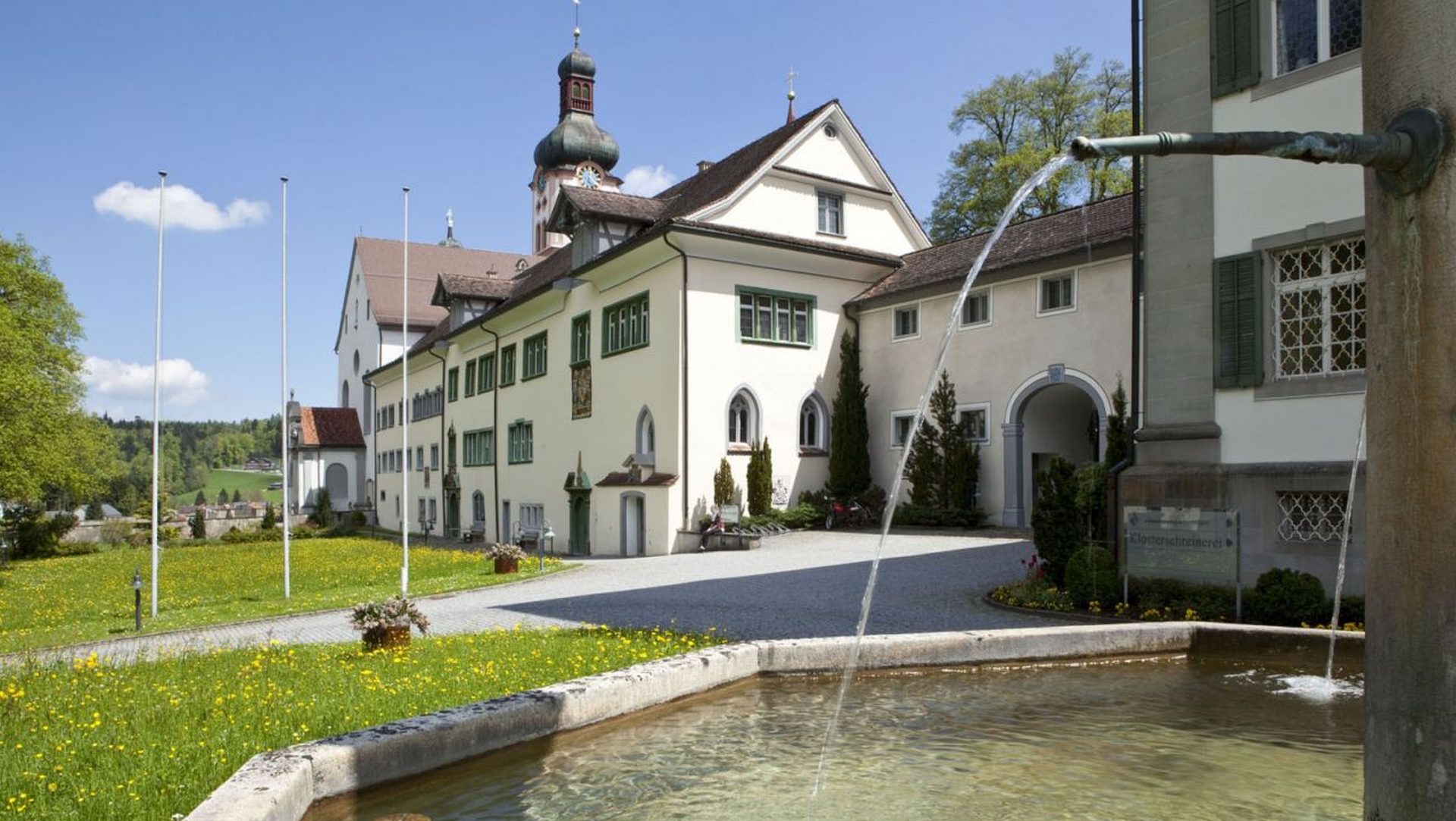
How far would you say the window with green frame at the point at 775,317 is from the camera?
2817 cm

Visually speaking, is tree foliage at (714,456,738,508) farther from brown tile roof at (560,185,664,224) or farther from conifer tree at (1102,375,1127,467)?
conifer tree at (1102,375,1127,467)

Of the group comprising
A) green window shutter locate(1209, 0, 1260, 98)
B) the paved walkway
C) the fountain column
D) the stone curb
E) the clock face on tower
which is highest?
the clock face on tower

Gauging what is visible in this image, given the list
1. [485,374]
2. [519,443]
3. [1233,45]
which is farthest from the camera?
[485,374]

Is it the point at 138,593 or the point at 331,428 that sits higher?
the point at 331,428

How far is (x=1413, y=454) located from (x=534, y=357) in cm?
3616

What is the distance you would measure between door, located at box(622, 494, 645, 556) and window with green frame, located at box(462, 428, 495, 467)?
47.1ft

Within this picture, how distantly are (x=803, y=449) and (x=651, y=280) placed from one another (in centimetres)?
640

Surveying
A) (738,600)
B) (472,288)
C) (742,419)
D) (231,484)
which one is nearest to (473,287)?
(472,288)

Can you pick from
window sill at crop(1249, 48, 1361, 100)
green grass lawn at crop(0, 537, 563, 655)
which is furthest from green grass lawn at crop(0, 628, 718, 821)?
window sill at crop(1249, 48, 1361, 100)

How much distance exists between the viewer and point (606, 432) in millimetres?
31062

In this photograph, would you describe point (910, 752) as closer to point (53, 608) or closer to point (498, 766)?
point (498, 766)

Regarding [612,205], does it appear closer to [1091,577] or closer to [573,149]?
[1091,577]

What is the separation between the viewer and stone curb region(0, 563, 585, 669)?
37.8 feet

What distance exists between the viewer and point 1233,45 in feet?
41.6
